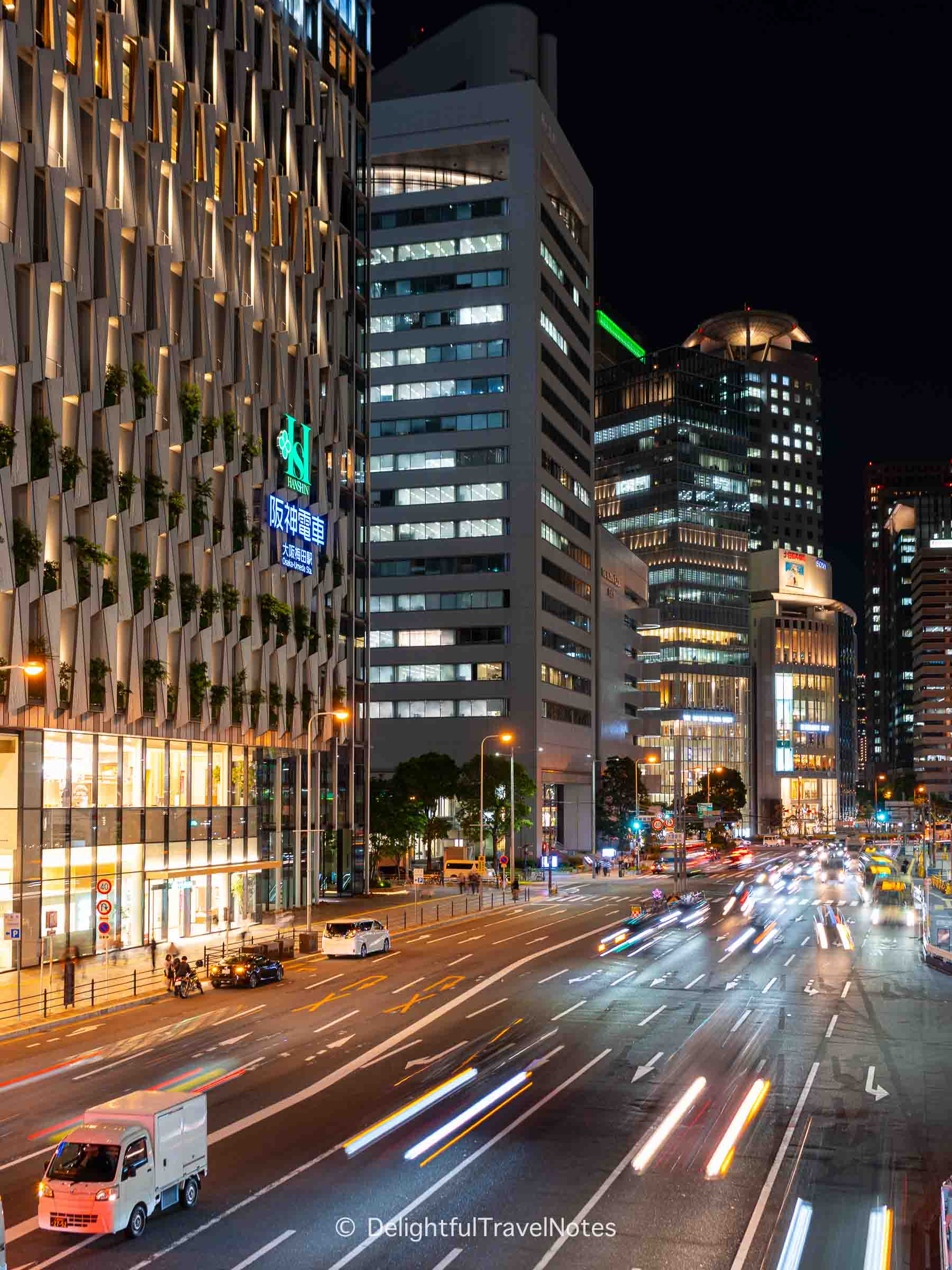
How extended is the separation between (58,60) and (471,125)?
9739cm

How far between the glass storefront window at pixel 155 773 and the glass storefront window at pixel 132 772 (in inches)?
27.3

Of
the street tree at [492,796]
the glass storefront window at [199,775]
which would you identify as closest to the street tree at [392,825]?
the street tree at [492,796]

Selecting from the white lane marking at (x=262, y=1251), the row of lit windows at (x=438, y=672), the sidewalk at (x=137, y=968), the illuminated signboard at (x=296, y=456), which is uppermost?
the illuminated signboard at (x=296, y=456)

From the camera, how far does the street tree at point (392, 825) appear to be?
99.3 metres

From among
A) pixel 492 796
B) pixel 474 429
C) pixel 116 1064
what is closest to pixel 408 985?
pixel 116 1064

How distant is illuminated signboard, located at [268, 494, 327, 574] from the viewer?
7125 centimetres

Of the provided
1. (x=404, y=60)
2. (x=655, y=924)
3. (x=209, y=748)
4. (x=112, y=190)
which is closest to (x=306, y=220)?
(x=112, y=190)

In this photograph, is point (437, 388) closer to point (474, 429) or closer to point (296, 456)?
point (474, 429)

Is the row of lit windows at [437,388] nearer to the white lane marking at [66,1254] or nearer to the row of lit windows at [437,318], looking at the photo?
the row of lit windows at [437,318]

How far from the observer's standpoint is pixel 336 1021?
125 feet

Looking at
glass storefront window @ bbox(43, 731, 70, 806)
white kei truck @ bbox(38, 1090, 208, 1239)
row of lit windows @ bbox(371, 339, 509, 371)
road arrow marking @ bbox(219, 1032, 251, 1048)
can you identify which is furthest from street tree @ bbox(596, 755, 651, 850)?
white kei truck @ bbox(38, 1090, 208, 1239)

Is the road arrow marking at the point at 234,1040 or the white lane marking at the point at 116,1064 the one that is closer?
the white lane marking at the point at 116,1064

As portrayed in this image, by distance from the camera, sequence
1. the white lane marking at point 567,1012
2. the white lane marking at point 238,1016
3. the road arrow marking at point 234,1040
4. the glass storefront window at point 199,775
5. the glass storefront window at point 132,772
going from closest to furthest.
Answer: the road arrow marking at point 234,1040 < the white lane marking at point 567,1012 < the white lane marking at point 238,1016 < the glass storefront window at point 132,772 < the glass storefront window at point 199,775

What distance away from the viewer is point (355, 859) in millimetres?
88938
